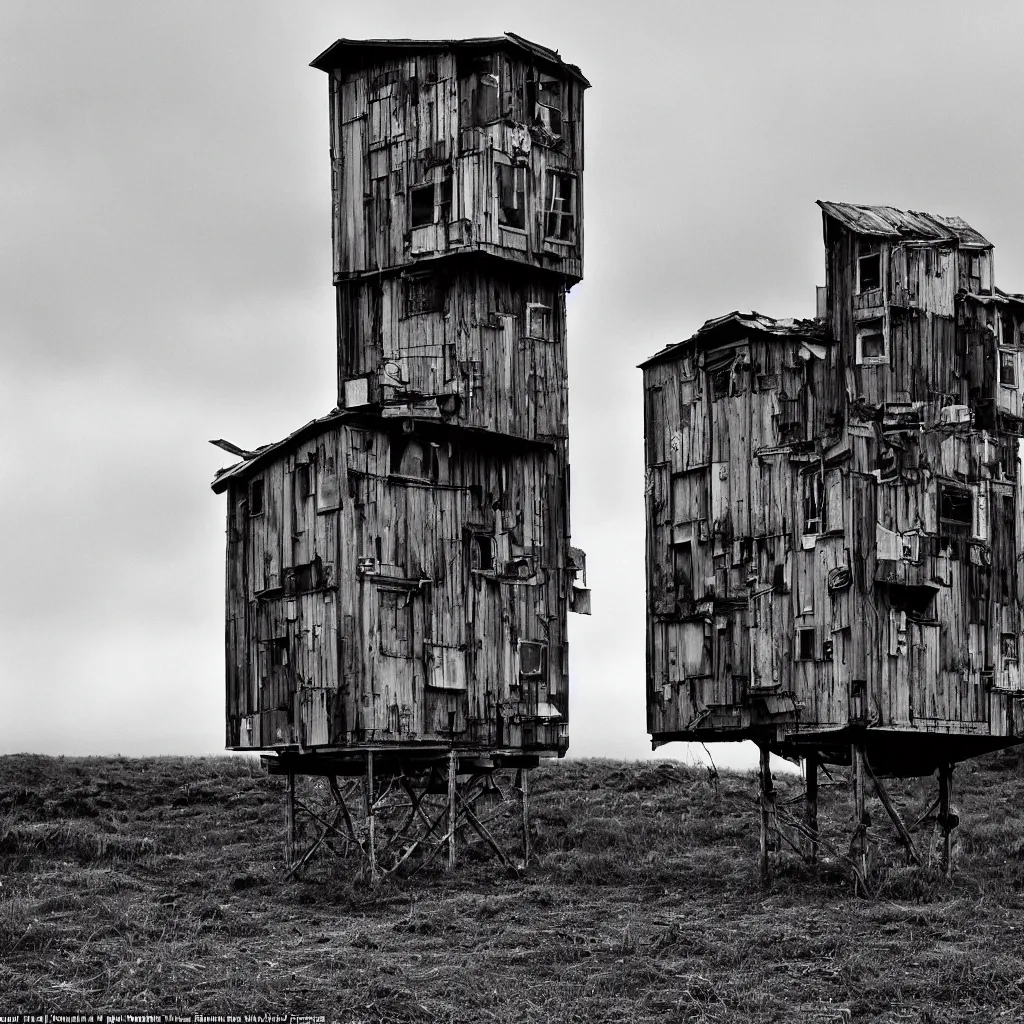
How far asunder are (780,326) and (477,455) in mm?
8661

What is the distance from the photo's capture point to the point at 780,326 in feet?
153

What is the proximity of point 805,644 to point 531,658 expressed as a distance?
24.7 feet

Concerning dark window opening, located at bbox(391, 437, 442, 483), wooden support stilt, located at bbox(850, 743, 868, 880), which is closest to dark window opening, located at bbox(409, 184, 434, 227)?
dark window opening, located at bbox(391, 437, 442, 483)

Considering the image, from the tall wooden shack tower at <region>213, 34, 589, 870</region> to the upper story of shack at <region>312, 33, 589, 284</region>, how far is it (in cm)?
6

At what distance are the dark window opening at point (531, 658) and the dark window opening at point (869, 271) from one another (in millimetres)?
12550

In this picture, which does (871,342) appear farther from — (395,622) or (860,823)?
(395,622)

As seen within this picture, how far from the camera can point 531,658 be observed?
157ft

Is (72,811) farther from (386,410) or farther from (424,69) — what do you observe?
(424,69)

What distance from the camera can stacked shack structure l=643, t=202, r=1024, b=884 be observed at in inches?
1725

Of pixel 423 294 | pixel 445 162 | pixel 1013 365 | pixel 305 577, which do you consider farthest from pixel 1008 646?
pixel 445 162

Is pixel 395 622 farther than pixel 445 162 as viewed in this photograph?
No

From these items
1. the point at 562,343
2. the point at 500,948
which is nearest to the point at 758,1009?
the point at 500,948

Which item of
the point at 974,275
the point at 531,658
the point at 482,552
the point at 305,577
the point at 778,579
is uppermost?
the point at 974,275

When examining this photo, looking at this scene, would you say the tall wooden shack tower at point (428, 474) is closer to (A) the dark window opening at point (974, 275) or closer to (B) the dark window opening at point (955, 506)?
(B) the dark window opening at point (955, 506)
